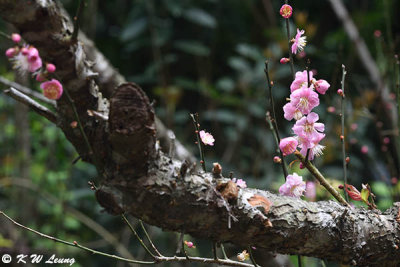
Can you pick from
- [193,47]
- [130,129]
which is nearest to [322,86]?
[130,129]

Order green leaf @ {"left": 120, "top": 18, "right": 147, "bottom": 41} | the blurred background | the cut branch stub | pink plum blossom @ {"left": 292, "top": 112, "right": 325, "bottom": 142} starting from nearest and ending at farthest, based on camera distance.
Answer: the cut branch stub → pink plum blossom @ {"left": 292, "top": 112, "right": 325, "bottom": 142} → the blurred background → green leaf @ {"left": 120, "top": 18, "right": 147, "bottom": 41}

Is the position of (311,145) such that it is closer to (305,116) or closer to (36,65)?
(305,116)

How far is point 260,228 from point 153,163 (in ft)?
0.54

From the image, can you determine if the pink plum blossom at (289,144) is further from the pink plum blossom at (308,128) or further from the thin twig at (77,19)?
the thin twig at (77,19)

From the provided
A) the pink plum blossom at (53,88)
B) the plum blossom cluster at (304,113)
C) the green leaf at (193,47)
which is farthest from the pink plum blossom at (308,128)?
the green leaf at (193,47)

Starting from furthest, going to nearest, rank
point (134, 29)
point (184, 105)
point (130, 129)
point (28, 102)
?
point (184, 105), point (134, 29), point (28, 102), point (130, 129)

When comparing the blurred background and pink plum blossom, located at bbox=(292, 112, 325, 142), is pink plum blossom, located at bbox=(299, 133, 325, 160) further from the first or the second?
the blurred background

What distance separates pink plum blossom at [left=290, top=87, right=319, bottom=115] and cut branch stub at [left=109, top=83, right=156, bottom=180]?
0.22 metres

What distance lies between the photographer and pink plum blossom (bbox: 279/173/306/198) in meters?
0.66

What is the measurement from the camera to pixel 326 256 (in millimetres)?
624

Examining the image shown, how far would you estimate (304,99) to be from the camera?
24.0 inches

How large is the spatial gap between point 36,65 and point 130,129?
0.60 feet

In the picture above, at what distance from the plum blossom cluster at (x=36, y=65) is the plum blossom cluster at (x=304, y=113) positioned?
33 cm

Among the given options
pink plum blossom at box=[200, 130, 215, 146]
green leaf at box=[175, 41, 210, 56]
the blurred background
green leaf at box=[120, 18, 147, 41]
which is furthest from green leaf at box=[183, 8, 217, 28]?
pink plum blossom at box=[200, 130, 215, 146]
